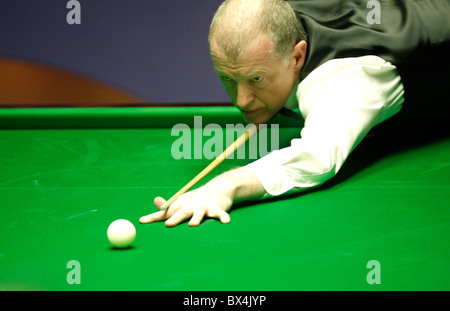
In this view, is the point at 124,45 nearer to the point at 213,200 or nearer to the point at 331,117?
the point at 331,117

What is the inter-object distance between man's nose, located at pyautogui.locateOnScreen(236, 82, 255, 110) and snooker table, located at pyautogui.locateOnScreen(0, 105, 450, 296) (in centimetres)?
31

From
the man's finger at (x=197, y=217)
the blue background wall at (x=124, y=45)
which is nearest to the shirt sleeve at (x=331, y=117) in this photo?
the man's finger at (x=197, y=217)

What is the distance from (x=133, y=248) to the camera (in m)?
1.58

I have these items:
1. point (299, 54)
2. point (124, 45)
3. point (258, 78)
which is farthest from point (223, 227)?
point (124, 45)

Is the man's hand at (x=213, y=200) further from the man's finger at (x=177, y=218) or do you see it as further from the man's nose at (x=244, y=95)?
the man's nose at (x=244, y=95)

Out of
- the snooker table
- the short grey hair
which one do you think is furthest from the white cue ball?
the short grey hair

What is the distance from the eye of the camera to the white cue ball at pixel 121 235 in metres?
1.55

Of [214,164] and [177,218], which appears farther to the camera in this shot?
[214,164]

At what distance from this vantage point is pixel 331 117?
2.20 m

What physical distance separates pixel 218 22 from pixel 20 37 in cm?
317

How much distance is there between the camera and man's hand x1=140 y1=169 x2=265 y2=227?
1.80m
